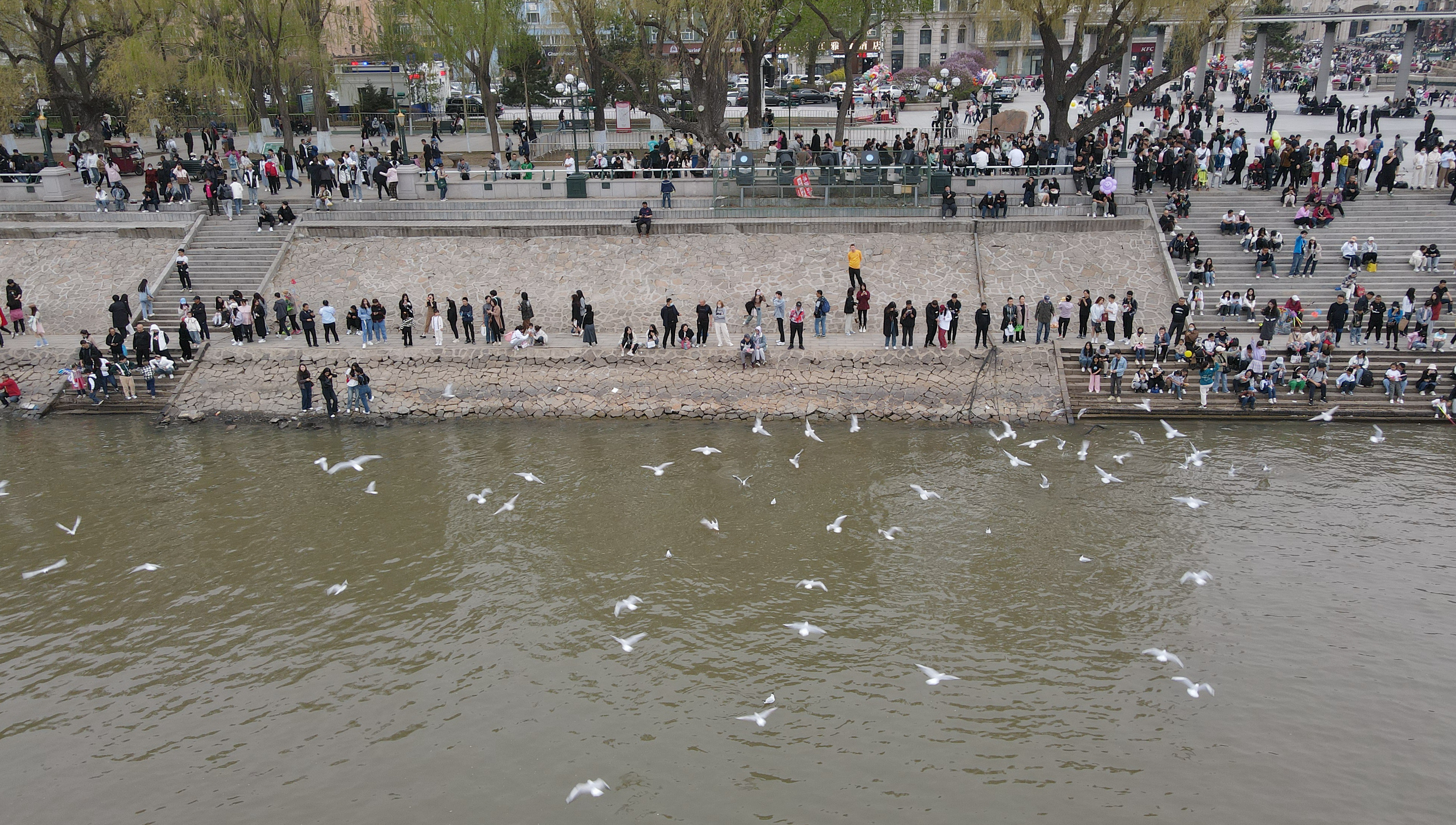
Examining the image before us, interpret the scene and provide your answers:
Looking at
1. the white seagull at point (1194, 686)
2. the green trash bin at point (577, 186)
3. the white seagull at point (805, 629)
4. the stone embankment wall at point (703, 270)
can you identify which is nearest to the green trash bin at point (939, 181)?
the stone embankment wall at point (703, 270)

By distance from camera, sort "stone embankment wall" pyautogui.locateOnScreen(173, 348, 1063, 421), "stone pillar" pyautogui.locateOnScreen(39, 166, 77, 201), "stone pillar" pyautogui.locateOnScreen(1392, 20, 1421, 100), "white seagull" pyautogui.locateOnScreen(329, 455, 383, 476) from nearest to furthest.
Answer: "white seagull" pyautogui.locateOnScreen(329, 455, 383, 476) → "stone embankment wall" pyautogui.locateOnScreen(173, 348, 1063, 421) → "stone pillar" pyautogui.locateOnScreen(39, 166, 77, 201) → "stone pillar" pyautogui.locateOnScreen(1392, 20, 1421, 100)

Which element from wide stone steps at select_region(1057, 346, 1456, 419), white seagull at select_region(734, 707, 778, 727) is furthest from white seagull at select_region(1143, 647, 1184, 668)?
wide stone steps at select_region(1057, 346, 1456, 419)

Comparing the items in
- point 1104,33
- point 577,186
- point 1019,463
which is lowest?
point 1019,463

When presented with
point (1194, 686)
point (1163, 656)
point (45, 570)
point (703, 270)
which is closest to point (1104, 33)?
point (703, 270)

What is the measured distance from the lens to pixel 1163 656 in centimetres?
1250

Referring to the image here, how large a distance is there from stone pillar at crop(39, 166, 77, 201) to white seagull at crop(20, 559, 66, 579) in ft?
59.4

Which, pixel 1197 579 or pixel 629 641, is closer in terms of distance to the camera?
pixel 629 641

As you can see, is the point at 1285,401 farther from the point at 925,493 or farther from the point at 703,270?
the point at 703,270

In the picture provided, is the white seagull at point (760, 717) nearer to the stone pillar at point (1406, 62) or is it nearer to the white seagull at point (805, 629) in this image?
the white seagull at point (805, 629)

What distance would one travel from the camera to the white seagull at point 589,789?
10.6 metres

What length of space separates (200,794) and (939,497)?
11497 mm

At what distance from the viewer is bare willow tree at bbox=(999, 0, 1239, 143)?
26286 mm

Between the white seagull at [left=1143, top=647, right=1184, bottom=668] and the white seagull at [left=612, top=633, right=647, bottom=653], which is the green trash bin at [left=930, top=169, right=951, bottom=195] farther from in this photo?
the white seagull at [left=612, top=633, right=647, bottom=653]

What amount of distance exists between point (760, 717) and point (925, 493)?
645 centimetres
